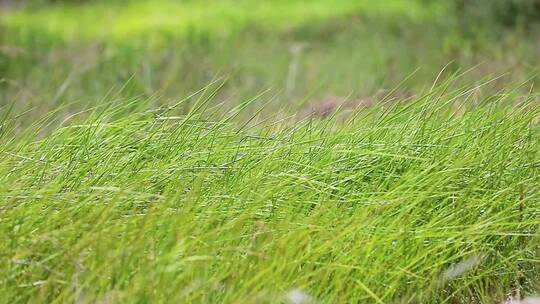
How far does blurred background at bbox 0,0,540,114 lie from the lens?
239 inches

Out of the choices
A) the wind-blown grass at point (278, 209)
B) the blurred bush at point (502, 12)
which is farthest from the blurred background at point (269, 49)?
the wind-blown grass at point (278, 209)

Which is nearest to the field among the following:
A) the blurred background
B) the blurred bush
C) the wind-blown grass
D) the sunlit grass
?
the wind-blown grass

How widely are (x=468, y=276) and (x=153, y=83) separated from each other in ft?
13.7

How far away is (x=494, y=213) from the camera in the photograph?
9.37ft

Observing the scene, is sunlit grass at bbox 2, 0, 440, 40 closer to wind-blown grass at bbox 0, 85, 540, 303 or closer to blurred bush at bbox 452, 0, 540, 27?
blurred bush at bbox 452, 0, 540, 27

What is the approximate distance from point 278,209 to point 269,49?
230 inches

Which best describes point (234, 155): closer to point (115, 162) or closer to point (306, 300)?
point (115, 162)

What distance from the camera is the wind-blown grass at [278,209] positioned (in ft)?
7.88

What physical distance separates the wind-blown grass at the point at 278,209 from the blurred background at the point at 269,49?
974mm

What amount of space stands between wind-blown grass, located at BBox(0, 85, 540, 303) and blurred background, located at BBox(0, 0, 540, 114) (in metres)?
0.97

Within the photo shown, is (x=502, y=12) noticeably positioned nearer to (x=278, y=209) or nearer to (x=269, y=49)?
(x=269, y=49)

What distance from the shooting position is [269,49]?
8500 millimetres

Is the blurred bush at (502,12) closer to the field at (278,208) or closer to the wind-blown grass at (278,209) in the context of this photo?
the field at (278,208)

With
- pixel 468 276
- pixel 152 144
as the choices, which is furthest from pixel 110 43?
pixel 468 276
